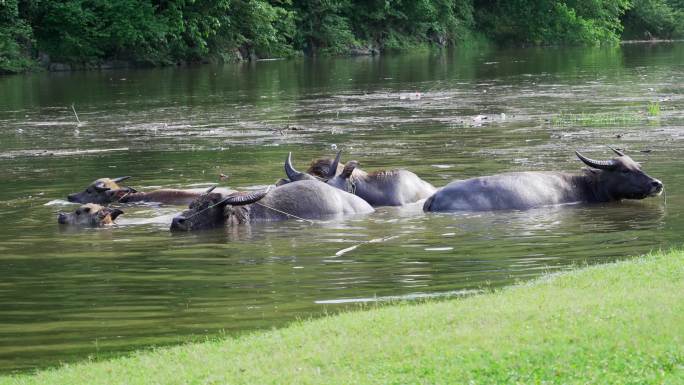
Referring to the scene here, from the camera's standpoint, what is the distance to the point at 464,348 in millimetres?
7980

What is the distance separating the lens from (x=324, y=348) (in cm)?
845

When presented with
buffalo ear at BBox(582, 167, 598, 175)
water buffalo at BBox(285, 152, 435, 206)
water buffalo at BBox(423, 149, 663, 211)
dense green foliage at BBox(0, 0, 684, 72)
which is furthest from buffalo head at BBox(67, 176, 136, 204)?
dense green foliage at BBox(0, 0, 684, 72)

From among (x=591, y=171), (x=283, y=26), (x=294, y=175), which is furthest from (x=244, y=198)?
(x=283, y=26)

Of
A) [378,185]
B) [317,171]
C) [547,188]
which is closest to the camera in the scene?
[547,188]

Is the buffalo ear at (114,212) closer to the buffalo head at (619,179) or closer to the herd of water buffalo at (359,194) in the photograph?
the herd of water buffalo at (359,194)

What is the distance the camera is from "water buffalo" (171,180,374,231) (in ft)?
53.5

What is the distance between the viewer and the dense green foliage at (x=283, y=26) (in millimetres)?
55188

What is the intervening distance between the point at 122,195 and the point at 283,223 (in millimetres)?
3394

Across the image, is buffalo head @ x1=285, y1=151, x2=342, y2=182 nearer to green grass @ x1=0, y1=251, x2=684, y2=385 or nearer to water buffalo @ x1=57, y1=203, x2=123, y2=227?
water buffalo @ x1=57, y1=203, x2=123, y2=227

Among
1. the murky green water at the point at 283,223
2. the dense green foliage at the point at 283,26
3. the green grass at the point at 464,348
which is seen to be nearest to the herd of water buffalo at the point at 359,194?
the murky green water at the point at 283,223

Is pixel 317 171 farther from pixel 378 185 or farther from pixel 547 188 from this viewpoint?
pixel 547 188

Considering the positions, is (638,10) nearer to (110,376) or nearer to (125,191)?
(125,191)

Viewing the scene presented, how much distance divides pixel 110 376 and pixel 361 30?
2607 inches

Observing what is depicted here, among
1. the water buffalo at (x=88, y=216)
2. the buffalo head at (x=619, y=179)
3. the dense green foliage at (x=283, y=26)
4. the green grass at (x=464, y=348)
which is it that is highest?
the dense green foliage at (x=283, y=26)
